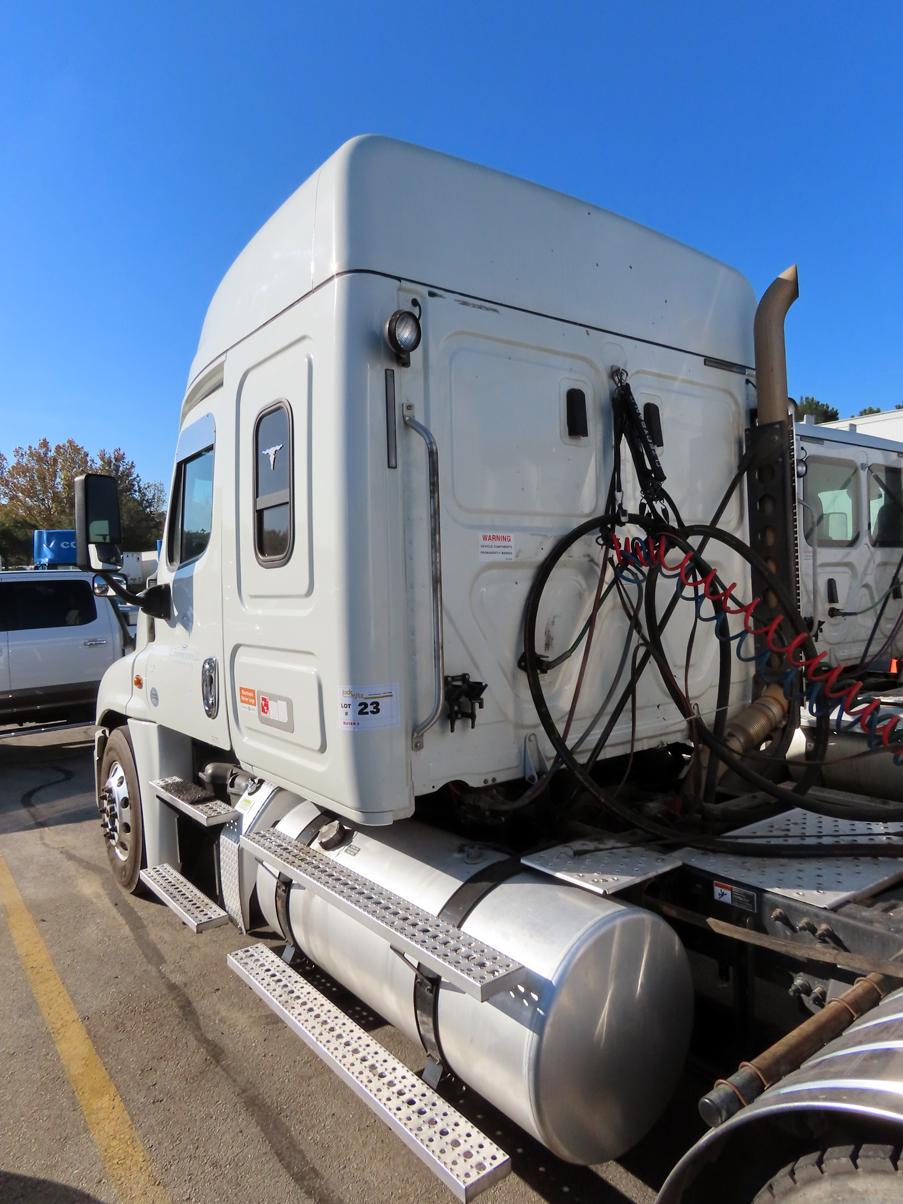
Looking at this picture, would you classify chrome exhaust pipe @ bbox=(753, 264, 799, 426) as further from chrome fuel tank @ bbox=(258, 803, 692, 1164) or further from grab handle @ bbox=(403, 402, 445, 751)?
chrome fuel tank @ bbox=(258, 803, 692, 1164)

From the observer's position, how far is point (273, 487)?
10.3 feet

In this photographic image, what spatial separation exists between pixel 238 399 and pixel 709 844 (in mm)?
2575

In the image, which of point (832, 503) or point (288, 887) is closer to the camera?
point (288, 887)

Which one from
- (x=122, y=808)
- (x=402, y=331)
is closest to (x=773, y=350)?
(x=402, y=331)

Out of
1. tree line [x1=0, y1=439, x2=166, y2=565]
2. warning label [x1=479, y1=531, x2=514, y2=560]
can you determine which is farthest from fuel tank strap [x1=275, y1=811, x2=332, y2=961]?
tree line [x1=0, y1=439, x2=166, y2=565]

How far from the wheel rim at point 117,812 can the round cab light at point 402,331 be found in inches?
139

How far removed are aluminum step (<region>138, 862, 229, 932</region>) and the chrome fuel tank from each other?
1417 millimetres

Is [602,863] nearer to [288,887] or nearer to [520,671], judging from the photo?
[520,671]

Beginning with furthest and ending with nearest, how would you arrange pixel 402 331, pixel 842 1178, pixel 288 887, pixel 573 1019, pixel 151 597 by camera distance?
pixel 151 597, pixel 288 887, pixel 402 331, pixel 573 1019, pixel 842 1178

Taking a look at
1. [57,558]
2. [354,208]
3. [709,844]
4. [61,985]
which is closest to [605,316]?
[354,208]

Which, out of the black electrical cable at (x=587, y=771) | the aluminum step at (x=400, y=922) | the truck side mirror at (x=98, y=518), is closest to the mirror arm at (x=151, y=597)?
the truck side mirror at (x=98, y=518)

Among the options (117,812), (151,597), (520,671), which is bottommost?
(117,812)

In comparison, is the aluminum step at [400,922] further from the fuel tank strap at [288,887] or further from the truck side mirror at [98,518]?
the truck side mirror at [98,518]

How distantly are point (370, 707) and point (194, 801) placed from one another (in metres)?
1.98
